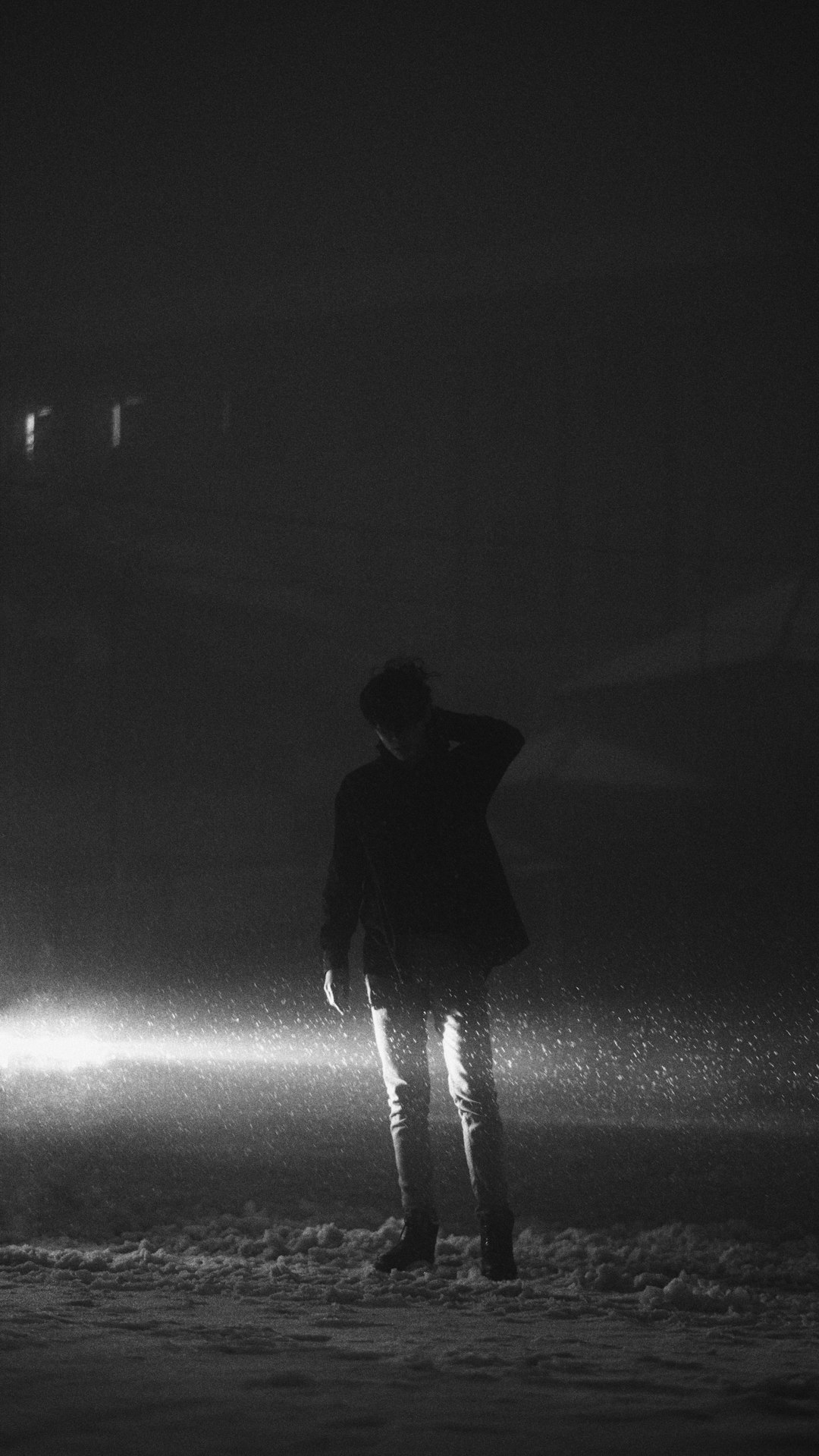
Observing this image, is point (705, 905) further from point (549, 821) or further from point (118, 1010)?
point (118, 1010)

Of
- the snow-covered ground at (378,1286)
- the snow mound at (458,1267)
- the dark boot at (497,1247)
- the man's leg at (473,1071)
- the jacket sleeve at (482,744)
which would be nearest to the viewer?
the snow-covered ground at (378,1286)

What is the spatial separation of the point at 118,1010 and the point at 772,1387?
39.6 feet

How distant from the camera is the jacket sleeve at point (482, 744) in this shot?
3.87 metres

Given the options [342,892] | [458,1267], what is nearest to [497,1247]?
[458,1267]

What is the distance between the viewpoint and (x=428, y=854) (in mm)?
3844

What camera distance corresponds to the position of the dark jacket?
3.82 m

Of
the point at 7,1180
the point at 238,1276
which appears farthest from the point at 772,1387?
the point at 7,1180

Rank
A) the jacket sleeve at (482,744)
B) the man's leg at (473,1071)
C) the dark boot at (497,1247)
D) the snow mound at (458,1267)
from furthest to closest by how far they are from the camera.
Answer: the jacket sleeve at (482,744) < the man's leg at (473,1071) < the dark boot at (497,1247) < the snow mound at (458,1267)

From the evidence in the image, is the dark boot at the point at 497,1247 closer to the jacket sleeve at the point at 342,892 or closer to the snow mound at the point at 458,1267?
the snow mound at the point at 458,1267

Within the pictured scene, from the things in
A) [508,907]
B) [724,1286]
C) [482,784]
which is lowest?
[724,1286]

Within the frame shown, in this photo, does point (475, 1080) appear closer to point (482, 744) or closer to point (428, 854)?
point (428, 854)

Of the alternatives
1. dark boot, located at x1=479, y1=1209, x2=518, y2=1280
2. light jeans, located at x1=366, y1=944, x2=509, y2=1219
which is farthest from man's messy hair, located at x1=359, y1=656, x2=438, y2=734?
dark boot, located at x1=479, y1=1209, x2=518, y2=1280

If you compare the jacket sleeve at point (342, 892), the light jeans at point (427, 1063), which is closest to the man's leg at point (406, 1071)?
the light jeans at point (427, 1063)

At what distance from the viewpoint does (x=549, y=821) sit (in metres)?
14.1
